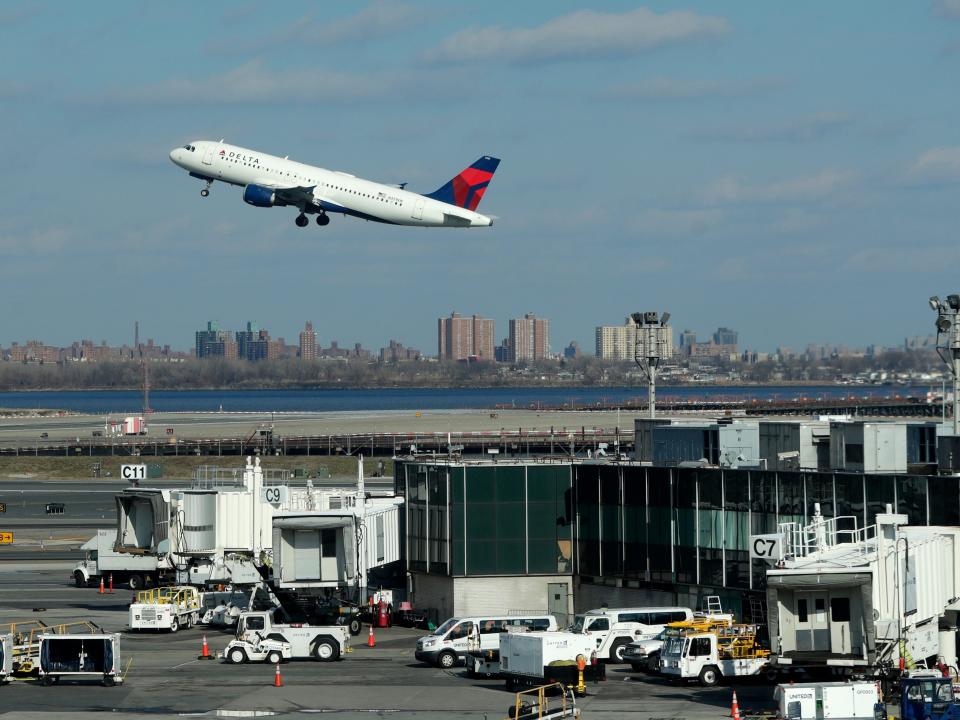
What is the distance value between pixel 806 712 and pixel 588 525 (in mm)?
26544

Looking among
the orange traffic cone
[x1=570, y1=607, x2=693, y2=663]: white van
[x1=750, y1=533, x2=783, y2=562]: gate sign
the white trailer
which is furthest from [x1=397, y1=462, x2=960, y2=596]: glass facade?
the orange traffic cone

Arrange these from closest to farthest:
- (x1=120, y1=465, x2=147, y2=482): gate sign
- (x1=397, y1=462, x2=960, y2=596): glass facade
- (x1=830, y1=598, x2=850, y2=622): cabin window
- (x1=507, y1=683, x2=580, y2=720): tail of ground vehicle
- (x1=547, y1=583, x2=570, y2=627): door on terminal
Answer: (x1=507, y1=683, x2=580, y2=720): tail of ground vehicle
(x1=830, y1=598, x2=850, y2=622): cabin window
(x1=397, y1=462, x2=960, y2=596): glass facade
(x1=547, y1=583, x2=570, y2=627): door on terminal
(x1=120, y1=465, x2=147, y2=482): gate sign

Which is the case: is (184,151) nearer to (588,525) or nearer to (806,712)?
(588,525)

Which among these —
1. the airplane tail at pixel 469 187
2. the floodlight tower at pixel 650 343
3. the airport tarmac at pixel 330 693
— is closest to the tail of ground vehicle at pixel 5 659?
the airport tarmac at pixel 330 693

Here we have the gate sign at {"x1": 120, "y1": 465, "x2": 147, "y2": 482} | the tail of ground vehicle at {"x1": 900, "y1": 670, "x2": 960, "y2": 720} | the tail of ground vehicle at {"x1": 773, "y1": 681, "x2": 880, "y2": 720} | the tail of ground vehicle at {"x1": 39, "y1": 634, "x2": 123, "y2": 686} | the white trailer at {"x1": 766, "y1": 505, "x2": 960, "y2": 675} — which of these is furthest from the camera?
the gate sign at {"x1": 120, "y1": 465, "x2": 147, "y2": 482}

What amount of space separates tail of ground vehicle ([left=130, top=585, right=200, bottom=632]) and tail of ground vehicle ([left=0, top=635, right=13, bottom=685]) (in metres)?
13.5

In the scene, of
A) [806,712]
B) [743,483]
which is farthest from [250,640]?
[806,712]

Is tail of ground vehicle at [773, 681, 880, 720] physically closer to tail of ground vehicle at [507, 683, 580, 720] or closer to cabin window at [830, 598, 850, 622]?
cabin window at [830, 598, 850, 622]

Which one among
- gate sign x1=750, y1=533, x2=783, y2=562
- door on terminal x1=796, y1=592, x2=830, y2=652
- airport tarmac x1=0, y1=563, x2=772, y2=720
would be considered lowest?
airport tarmac x1=0, y1=563, x2=772, y2=720

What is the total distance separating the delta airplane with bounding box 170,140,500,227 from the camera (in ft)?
418

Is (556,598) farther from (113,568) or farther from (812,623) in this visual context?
(113,568)

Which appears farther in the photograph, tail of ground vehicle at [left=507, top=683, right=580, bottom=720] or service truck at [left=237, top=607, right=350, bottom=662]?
service truck at [left=237, top=607, right=350, bottom=662]

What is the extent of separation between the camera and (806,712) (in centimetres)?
4300

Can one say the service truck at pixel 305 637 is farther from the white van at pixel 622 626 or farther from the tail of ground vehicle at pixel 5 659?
the white van at pixel 622 626
